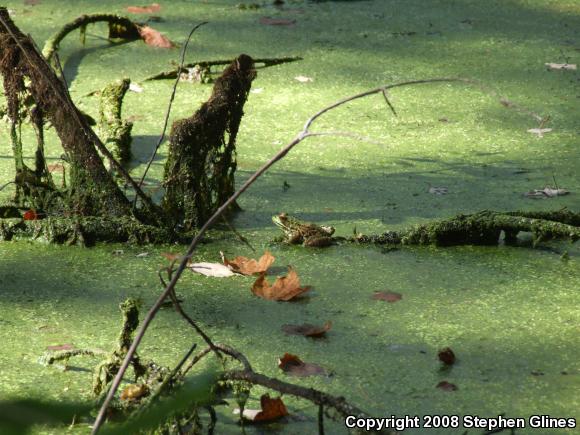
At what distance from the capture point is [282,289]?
184cm

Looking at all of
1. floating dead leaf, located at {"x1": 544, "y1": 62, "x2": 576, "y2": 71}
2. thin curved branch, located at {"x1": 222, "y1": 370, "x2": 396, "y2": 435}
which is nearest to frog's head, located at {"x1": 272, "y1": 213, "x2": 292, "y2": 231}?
thin curved branch, located at {"x1": 222, "y1": 370, "x2": 396, "y2": 435}

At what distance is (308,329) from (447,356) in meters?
0.26

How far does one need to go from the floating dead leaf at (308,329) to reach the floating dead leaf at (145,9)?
230 centimetres

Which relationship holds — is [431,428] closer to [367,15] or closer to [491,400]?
[491,400]

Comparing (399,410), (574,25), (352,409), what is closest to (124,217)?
(399,410)

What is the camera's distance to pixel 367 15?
3729 millimetres

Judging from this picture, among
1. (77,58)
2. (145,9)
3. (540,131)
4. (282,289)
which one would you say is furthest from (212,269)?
(145,9)

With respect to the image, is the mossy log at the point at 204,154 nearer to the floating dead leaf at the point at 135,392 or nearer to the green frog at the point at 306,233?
the green frog at the point at 306,233

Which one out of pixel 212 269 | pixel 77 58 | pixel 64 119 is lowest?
pixel 212 269

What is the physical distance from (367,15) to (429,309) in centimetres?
216

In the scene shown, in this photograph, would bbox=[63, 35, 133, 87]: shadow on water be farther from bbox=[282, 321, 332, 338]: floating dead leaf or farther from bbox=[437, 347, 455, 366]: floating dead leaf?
bbox=[437, 347, 455, 366]: floating dead leaf

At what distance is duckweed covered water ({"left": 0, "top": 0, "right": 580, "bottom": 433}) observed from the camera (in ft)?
5.17

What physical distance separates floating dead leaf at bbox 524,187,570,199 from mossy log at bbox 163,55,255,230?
2.45ft

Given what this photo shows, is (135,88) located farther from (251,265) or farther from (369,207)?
(251,265)
